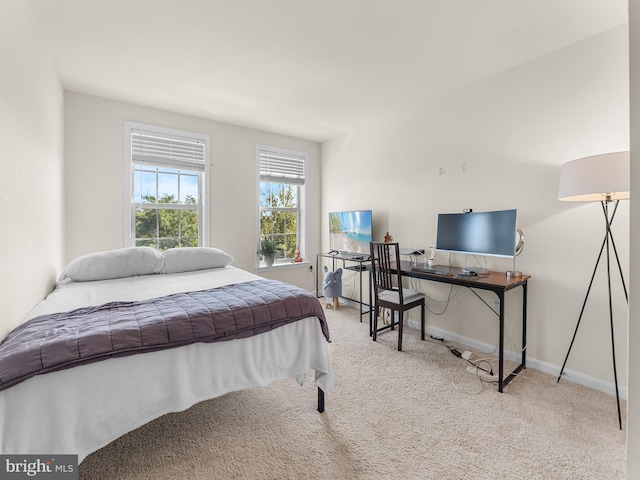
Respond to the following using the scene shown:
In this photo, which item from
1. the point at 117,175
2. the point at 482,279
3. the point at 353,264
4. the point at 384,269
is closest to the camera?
the point at 482,279

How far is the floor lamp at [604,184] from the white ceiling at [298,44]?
987 mm

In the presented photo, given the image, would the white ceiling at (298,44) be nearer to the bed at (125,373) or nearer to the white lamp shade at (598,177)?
the white lamp shade at (598,177)

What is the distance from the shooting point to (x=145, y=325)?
1.39 meters

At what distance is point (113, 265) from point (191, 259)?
64 cm

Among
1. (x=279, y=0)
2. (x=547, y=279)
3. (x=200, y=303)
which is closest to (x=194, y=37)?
→ (x=279, y=0)

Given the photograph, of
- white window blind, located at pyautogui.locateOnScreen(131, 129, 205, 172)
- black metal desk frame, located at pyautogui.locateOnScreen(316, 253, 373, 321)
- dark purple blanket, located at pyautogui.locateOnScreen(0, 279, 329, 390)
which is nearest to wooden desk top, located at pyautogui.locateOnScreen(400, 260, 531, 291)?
black metal desk frame, located at pyautogui.locateOnScreen(316, 253, 373, 321)

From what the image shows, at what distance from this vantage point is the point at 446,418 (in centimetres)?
190

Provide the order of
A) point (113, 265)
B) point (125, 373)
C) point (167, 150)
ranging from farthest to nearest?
point (167, 150)
point (113, 265)
point (125, 373)

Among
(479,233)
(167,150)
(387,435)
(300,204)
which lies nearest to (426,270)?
(479,233)

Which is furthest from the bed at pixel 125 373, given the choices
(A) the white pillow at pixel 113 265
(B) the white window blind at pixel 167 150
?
(B) the white window blind at pixel 167 150

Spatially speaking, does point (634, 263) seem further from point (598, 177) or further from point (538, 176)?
point (538, 176)

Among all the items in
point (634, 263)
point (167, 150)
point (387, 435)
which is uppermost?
point (167, 150)

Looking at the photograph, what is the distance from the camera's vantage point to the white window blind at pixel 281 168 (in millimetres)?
4383

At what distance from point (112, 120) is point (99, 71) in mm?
682
